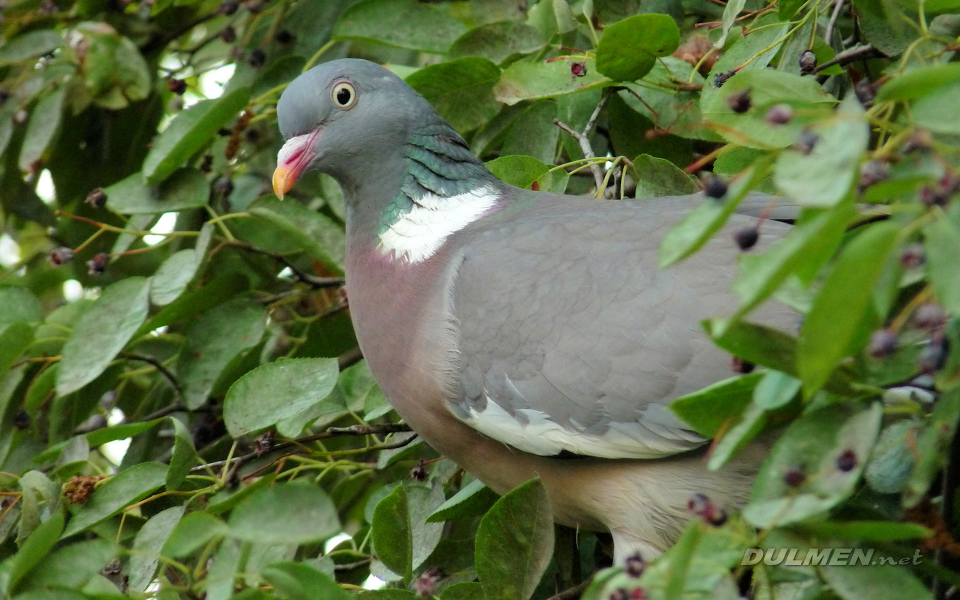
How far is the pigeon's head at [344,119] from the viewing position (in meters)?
2.71

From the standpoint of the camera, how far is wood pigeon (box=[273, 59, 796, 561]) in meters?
2.09

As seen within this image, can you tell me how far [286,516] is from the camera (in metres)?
1.49

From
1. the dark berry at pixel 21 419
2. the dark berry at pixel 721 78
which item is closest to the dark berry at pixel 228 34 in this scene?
the dark berry at pixel 21 419

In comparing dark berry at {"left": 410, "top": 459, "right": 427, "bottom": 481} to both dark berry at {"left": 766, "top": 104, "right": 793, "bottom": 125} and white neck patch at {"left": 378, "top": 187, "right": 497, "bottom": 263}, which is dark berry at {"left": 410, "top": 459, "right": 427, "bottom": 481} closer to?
white neck patch at {"left": 378, "top": 187, "right": 497, "bottom": 263}

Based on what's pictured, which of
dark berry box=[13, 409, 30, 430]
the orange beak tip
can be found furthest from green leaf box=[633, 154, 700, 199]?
dark berry box=[13, 409, 30, 430]

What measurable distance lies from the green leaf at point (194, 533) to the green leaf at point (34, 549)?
280 millimetres

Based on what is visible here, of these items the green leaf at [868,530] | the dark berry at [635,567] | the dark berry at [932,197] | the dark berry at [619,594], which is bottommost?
the dark berry at [619,594]

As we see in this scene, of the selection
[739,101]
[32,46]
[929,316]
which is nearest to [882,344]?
[929,316]

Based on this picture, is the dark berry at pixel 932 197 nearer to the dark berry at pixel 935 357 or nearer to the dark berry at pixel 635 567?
the dark berry at pixel 935 357

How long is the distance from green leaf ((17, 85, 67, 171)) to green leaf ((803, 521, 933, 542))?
270cm

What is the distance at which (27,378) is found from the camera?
2.84m

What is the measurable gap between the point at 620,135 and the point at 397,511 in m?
1.29

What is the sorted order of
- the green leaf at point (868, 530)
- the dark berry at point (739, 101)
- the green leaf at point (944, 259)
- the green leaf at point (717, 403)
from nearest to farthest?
the green leaf at point (944, 259) < the green leaf at point (868, 530) < the green leaf at point (717, 403) < the dark berry at point (739, 101)

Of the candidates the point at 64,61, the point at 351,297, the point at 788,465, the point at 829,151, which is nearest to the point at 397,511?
the point at 351,297
